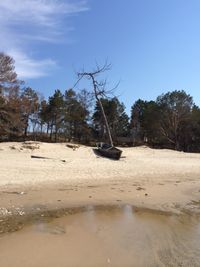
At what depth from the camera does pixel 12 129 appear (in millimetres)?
47594

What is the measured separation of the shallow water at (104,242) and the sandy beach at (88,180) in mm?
1712

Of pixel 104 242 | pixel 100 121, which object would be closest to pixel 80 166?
pixel 104 242

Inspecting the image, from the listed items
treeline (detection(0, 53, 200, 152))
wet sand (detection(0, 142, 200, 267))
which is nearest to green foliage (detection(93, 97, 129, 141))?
treeline (detection(0, 53, 200, 152))

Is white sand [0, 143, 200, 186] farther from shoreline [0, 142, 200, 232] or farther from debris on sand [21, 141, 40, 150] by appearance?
debris on sand [21, 141, 40, 150]

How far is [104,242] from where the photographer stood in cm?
911

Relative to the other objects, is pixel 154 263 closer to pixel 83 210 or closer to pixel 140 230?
pixel 140 230

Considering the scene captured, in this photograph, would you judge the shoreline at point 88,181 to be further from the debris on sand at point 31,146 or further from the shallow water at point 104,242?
the shallow water at point 104,242

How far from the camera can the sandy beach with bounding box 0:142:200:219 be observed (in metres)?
13.9

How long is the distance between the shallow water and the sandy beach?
1712 millimetres

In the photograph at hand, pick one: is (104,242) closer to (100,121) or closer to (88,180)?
(88,180)

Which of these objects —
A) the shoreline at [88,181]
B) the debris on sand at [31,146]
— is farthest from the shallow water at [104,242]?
the debris on sand at [31,146]

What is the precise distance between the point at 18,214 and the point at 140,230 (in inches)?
125

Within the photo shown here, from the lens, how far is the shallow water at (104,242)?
7.81 m

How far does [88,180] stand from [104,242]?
9319 millimetres
